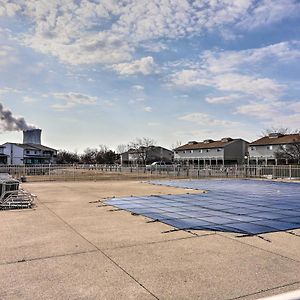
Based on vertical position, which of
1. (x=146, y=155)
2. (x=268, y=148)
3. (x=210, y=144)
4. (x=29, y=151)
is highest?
(x=210, y=144)

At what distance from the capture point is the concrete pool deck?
4.02 meters

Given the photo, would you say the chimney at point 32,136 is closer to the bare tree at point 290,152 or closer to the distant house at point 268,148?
the distant house at point 268,148

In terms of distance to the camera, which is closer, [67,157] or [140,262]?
[140,262]

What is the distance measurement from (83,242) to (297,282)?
3753mm

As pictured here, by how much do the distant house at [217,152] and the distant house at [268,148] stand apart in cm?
479

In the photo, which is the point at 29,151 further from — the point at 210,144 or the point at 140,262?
the point at 140,262

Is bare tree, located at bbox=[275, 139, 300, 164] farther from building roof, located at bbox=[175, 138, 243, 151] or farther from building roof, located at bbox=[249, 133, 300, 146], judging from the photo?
building roof, located at bbox=[175, 138, 243, 151]

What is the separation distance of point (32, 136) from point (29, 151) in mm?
6214

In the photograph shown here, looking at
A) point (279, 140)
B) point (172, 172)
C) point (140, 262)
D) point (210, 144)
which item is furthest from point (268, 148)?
point (140, 262)

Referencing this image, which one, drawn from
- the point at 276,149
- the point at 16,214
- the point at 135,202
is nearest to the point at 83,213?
the point at 16,214

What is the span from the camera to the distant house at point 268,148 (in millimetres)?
52816

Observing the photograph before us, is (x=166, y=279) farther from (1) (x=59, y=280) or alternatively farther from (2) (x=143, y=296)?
(1) (x=59, y=280)

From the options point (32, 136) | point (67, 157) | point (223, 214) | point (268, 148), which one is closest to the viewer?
point (223, 214)

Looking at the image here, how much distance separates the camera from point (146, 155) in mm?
85188
